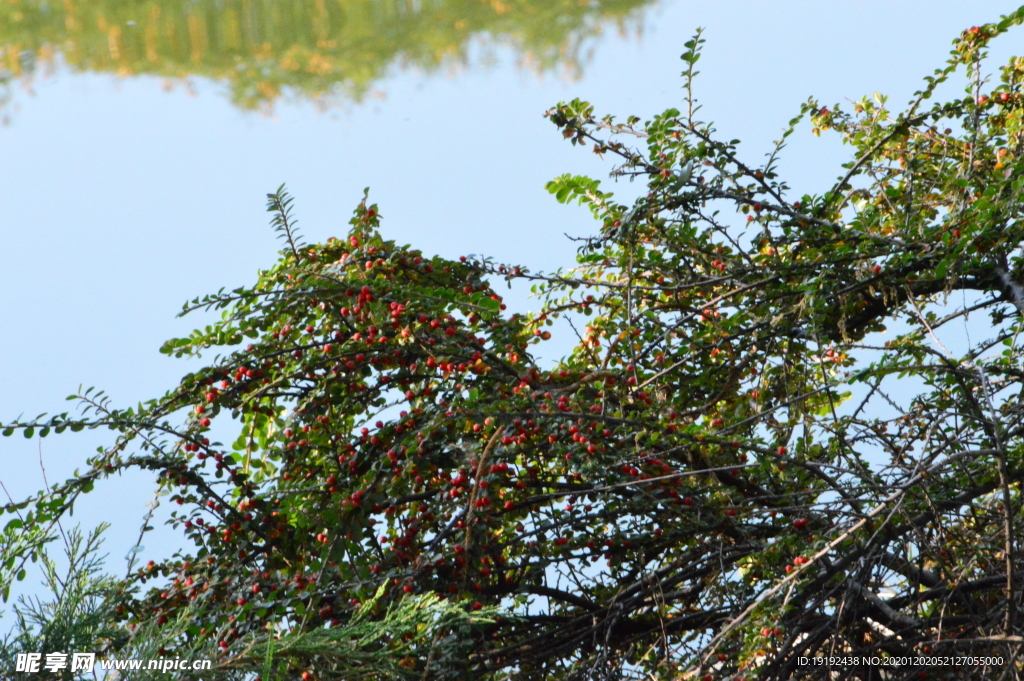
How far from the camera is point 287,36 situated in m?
4.73

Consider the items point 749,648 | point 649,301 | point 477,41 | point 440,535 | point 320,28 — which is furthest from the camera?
point 320,28

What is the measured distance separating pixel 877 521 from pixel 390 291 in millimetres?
973

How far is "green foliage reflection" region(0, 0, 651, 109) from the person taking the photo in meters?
4.28

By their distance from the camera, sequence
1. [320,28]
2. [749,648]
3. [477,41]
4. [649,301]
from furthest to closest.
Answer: [320,28] → [477,41] → [649,301] → [749,648]

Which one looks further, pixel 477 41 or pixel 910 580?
pixel 477 41

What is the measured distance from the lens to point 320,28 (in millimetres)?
4750

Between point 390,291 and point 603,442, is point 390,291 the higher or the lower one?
the higher one

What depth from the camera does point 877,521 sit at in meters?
1.57

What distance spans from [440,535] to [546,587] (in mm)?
305

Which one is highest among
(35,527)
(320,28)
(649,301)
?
(320,28)

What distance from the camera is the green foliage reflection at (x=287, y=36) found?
14.0ft

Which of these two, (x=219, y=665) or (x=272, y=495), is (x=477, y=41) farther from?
(x=219, y=665)

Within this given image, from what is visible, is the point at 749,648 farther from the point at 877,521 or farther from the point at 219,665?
the point at 219,665

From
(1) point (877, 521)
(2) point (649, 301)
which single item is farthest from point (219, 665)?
(2) point (649, 301)
